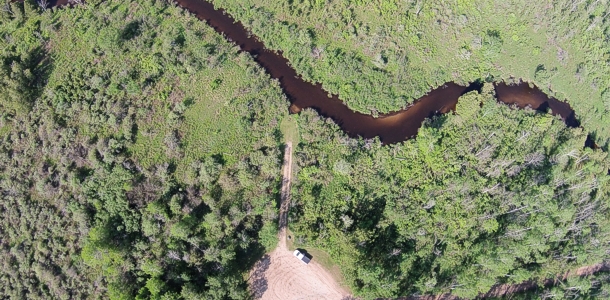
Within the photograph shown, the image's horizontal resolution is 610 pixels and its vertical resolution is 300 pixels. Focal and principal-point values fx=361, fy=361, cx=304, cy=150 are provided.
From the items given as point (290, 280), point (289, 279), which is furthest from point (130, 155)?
point (290, 280)

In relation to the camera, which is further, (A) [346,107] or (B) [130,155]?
(A) [346,107]

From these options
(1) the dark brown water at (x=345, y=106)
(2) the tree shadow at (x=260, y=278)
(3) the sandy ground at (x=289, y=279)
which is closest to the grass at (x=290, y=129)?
(1) the dark brown water at (x=345, y=106)

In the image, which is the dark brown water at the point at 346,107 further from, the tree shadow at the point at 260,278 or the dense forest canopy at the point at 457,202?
the tree shadow at the point at 260,278

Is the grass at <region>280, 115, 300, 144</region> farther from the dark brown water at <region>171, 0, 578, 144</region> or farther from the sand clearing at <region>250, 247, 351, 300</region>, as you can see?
the sand clearing at <region>250, 247, 351, 300</region>

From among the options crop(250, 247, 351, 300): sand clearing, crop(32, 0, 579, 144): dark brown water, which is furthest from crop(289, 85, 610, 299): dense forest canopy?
crop(250, 247, 351, 300): sand clearing

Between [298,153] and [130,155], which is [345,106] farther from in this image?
[130,155]

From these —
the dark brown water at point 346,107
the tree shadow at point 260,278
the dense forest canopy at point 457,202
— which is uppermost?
the dark brown water at point 346,107

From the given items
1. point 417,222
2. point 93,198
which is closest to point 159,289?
point 93,198
